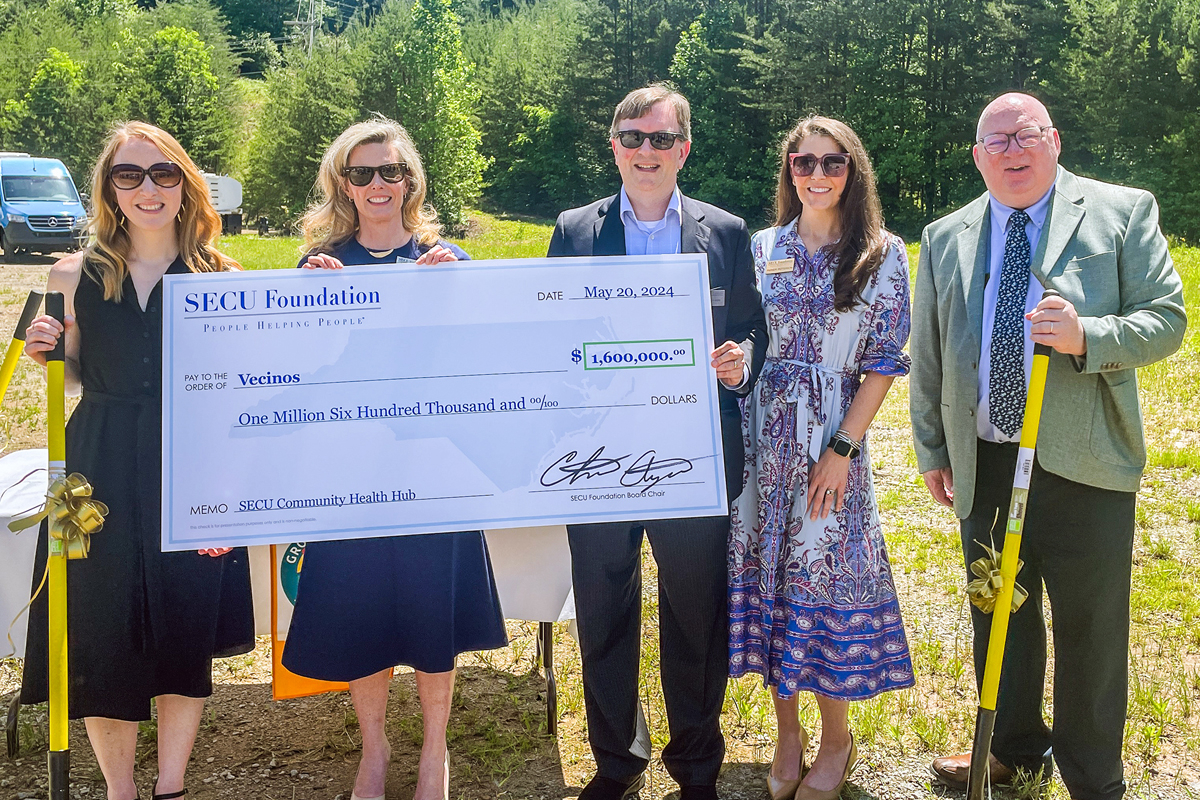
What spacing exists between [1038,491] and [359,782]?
2539 mm

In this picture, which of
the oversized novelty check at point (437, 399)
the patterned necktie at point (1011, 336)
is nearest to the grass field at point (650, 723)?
the oversized novelty check at point (437, 399)

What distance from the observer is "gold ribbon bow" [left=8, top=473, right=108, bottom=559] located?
269 cm

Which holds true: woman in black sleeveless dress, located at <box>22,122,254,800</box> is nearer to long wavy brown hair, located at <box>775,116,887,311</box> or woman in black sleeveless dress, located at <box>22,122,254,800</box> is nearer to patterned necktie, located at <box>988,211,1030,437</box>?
long wavy brown hair, located at <box>775,116,887,311</box>

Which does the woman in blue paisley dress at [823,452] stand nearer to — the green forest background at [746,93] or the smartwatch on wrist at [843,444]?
the smartwatch on wrist at [843,444]

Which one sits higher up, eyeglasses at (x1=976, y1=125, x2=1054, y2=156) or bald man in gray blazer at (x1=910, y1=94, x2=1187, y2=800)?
eyeglasses at (x1=976, y1=125, x2=1054, y2=156)

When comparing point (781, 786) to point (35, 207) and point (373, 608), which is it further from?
point (35, 207)

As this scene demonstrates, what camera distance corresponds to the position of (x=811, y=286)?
3252mm

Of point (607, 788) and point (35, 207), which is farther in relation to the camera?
point (35, 207)

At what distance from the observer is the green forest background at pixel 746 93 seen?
116 feet

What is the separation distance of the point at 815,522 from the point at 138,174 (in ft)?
8.18

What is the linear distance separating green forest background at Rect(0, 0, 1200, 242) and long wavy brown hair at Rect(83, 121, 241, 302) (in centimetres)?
3722

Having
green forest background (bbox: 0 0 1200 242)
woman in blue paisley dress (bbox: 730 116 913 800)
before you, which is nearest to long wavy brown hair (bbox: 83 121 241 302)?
woman in blue paisley dress (bbox: 730 116 913 800)
